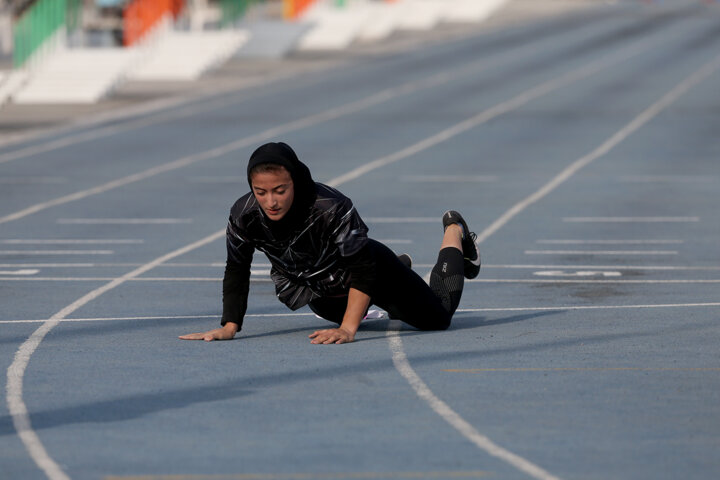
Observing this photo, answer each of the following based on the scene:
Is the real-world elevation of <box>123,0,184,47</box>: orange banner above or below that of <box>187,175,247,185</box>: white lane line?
above

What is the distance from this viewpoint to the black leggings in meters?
9.78

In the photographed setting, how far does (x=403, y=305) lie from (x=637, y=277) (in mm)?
4121

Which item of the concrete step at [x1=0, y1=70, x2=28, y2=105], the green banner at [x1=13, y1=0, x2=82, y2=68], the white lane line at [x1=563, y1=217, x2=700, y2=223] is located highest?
the green banner at [x1=13, y1=0, x2=82, y2=68]

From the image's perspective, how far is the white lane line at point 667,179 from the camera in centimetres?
2297

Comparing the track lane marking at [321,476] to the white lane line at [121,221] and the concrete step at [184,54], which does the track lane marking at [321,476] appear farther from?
the concrete step at [184,54]

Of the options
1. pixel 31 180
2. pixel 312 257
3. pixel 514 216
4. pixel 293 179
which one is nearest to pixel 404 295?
pixel 312 257

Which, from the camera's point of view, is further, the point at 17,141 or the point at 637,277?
the point at 17,141

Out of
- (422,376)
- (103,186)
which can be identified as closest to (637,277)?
(422,376)

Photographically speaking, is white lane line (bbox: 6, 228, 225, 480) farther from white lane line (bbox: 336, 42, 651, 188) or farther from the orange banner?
the orange banner

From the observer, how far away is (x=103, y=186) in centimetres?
2270

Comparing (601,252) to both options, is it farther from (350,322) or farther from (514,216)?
(350,322)

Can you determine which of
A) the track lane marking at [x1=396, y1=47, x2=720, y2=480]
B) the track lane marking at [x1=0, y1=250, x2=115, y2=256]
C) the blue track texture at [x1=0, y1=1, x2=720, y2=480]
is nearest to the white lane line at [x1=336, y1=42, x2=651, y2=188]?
the blue track texture at [x1=0, y1=1, x2=720, y2=480]

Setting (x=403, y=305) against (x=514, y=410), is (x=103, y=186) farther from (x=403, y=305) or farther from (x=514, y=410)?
(x=514, y=410)

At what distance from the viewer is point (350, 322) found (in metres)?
9.55
